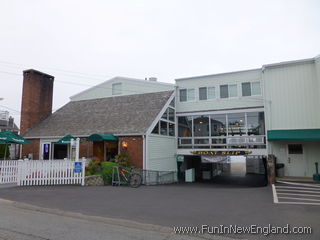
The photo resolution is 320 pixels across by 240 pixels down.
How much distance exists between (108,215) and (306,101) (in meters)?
15.0

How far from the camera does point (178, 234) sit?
5449 mm

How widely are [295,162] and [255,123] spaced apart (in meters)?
3.74

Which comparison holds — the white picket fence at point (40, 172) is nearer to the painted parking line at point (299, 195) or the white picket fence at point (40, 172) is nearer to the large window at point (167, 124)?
the large window at point (167, 124)

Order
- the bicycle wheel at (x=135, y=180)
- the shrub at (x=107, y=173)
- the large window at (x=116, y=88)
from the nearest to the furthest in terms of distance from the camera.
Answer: the bicycle wheel at (x=135, y=180), the shrub at (x=107, y=173), the large window at (x=116, y=88)

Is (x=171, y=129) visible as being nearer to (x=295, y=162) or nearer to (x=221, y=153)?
(x=221, y=153)

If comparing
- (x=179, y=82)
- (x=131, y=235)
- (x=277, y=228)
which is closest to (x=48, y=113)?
(x=179, y=82)

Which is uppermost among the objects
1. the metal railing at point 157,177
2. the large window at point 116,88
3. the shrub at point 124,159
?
the large window at point 116,88

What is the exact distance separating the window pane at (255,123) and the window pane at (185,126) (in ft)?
15.5

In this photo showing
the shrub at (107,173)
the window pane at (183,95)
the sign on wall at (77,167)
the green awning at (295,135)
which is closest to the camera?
the sign on wall at (77,167)

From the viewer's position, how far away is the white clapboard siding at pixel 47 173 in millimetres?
12406

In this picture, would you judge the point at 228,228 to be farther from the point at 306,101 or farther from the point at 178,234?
the point at 306,101

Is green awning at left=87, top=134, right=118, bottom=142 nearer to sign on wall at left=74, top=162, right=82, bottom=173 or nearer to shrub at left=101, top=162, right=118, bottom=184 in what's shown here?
shrub at left=101, top=162, right=118, bottom=184

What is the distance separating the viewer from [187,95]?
801 inches

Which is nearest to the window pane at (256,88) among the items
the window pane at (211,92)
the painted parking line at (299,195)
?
the window pane at (211,92)
